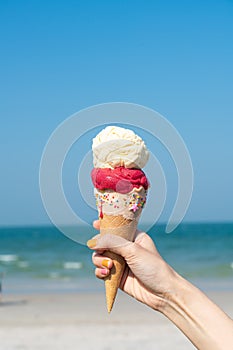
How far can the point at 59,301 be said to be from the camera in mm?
16047

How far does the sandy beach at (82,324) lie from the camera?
31.0 ft

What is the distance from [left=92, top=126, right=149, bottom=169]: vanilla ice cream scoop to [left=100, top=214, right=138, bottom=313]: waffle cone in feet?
0.85

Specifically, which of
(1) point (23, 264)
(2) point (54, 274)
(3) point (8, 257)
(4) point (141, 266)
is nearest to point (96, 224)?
(4) point (141, 266)

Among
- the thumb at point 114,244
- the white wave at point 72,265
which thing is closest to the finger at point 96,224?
the thumb at point 114,244

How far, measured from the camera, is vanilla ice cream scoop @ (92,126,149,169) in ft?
9.57

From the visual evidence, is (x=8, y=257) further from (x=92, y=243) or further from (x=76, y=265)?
(x=92, y=243)

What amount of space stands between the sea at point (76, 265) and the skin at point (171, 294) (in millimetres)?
12669

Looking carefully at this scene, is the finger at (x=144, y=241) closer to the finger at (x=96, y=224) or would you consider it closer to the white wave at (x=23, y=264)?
the finger at (x=96, y=224)

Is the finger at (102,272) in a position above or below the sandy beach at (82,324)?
above

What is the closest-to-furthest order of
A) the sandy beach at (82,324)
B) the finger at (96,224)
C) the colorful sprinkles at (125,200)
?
1. the colorful sprinkles at (125,200)
2. the finger at (96,224)
3. the sandy beach at (82,324)

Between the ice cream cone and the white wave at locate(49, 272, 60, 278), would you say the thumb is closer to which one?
the ice cream cone

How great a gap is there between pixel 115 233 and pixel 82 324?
9275 millimetres

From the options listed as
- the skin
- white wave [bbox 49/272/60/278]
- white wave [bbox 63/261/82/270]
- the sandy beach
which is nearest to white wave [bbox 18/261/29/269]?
white wave [bbox 63/261/82/270]

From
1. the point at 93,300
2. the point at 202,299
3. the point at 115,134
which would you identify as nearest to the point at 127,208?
the point at 115,134
